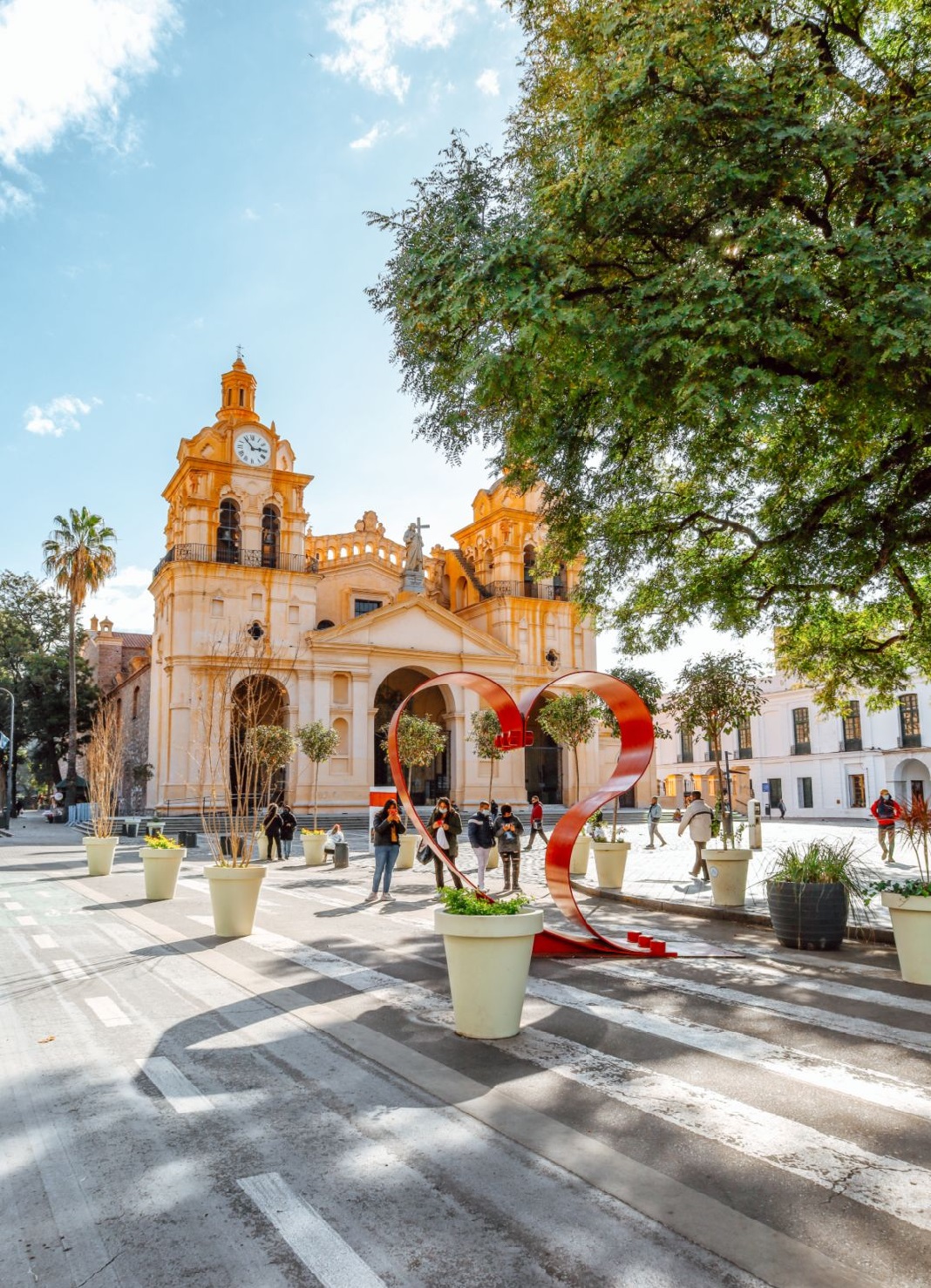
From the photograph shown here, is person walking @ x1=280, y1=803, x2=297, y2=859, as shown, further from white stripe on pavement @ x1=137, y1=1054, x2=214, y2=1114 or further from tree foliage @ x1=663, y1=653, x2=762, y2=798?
white stripe on pavement @ x1=137, y1=1054, x2=214, y2=1114

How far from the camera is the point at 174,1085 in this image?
5.31 metres

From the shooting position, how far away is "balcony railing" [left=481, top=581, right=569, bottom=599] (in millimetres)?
46281

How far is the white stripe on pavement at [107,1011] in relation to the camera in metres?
6.76

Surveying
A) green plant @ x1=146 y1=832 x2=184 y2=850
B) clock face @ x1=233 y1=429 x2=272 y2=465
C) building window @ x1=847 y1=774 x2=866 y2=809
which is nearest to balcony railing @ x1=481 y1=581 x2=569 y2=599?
clock face @ x1=233 y1=429 x2=272 y2=465

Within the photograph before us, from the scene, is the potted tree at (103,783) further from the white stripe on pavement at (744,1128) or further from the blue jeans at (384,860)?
the white stripe on pavement at (744,1128)

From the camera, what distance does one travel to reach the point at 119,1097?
202 inches

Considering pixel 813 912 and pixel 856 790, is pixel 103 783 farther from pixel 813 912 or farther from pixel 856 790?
pixel 856 790

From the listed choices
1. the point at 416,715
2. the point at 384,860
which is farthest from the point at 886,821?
the point at 416,715

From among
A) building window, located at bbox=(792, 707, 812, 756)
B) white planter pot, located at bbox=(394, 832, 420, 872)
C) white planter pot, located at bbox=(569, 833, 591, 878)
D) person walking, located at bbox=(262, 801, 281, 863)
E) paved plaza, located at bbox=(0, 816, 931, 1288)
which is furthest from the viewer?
building window, located at bbox=(792, 707, 812, 756)

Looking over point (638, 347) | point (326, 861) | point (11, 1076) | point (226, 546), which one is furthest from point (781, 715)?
point (11, 1076)

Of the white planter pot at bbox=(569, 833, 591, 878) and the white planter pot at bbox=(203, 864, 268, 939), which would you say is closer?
the white planter pot at bbox=(203, 864, 268, 939)

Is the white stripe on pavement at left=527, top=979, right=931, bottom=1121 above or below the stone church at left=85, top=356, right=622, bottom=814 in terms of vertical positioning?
below

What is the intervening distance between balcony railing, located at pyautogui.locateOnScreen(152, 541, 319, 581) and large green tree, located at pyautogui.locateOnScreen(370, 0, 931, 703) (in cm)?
2936

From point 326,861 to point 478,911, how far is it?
53.3 ft
